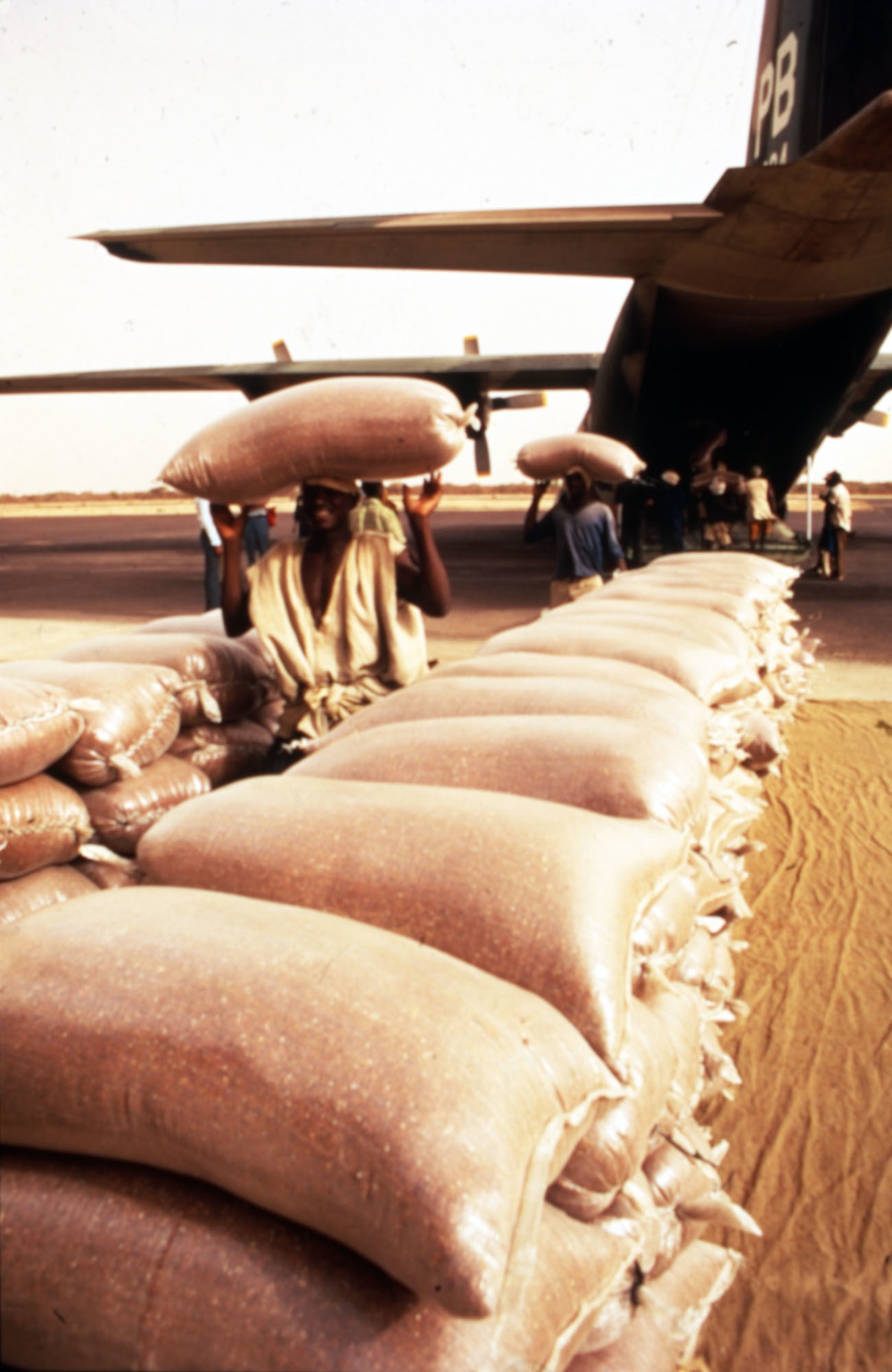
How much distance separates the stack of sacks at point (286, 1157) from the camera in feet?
3.86

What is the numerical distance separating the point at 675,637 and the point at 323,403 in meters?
1.50

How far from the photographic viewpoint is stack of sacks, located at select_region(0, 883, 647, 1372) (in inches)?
46.4

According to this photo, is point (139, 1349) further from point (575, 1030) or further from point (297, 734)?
point (297, 734)

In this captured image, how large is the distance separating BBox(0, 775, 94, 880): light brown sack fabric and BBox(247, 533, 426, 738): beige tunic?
0.93m

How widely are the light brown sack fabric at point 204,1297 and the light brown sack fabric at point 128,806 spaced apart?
167 cm

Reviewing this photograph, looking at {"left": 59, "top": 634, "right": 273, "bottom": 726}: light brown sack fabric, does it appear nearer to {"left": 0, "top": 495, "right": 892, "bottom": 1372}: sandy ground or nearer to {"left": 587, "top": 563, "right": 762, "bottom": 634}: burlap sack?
{"left": 587, "top": 563, "right": 762, "bottom": 634}: burlap sack

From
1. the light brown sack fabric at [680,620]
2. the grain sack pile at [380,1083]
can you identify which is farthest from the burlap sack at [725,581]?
the grain sack pile at [380,1083]

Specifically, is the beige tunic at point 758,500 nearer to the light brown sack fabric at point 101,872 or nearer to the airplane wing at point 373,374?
the airplane wing at point 373,374

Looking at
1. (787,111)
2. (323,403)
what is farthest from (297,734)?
(787,111)

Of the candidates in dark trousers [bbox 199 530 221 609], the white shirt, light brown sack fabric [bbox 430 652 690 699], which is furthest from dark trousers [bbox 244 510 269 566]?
light brown sack fabric [bbox 430 652 690 699]

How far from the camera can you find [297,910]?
166 centimetres

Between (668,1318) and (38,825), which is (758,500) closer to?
(38,825)

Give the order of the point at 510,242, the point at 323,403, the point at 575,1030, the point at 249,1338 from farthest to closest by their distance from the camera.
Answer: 1. the point at 510,242
2. the point at 323,403
3. the point at 575,1030
4. the point at 249,1338

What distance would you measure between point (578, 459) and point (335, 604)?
11.9 ft
